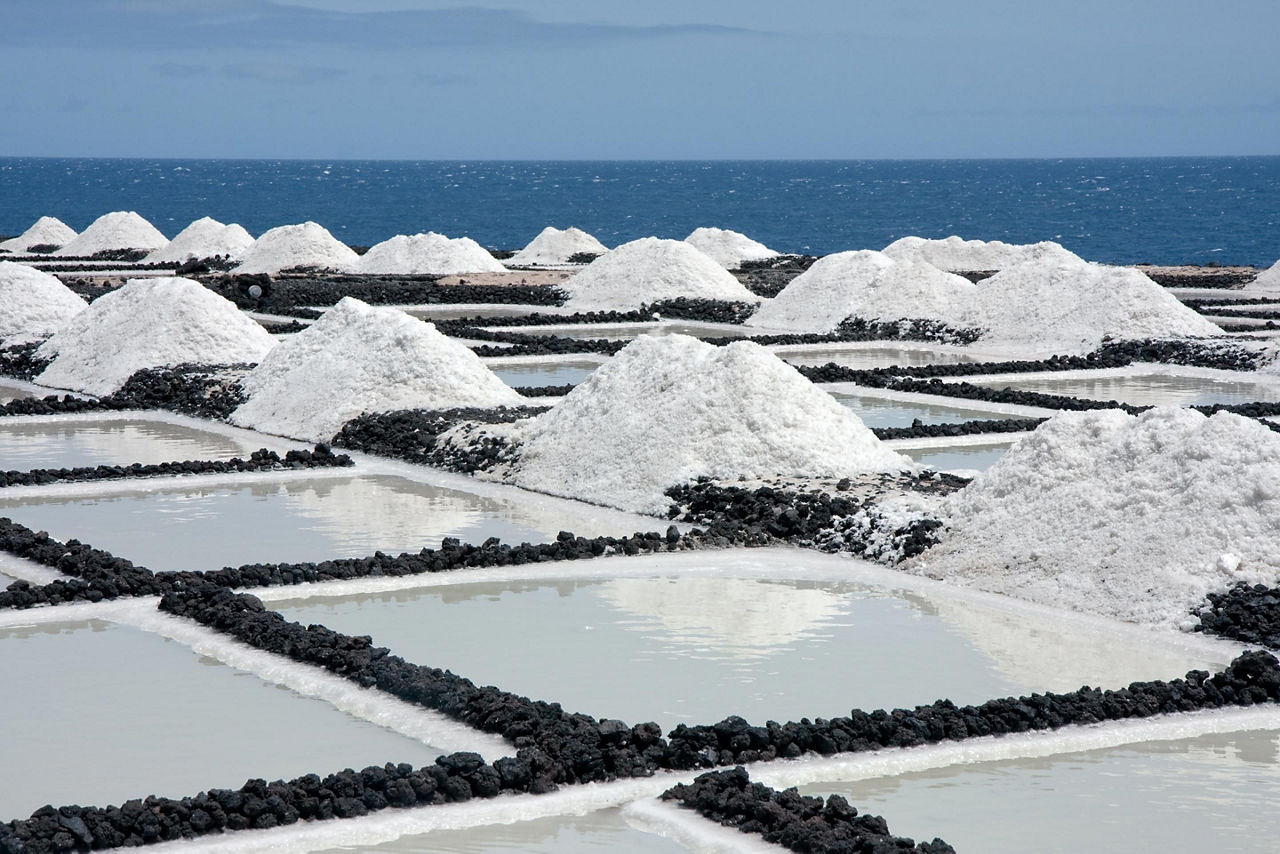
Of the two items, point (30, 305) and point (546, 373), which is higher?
point (30, 305)

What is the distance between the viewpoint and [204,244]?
3925 cm

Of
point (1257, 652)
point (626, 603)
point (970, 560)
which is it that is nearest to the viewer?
point (1257, 652)

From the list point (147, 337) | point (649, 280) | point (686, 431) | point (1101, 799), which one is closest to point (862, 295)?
point (649, 280)

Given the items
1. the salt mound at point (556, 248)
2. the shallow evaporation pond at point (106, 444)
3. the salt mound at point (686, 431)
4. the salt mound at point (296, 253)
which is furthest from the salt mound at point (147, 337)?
the salt mound at point (556, 248)

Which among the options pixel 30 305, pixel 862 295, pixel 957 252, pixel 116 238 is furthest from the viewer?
pixel 116 238

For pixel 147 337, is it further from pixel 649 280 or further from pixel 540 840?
pixel 540 840

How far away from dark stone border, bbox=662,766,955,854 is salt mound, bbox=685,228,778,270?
35.1 metres

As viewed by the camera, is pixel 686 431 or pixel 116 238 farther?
pixel 116 238

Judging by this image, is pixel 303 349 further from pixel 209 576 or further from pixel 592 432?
pixel 209 576

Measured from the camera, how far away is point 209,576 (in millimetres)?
8883

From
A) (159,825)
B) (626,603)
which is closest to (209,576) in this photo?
(626,603)

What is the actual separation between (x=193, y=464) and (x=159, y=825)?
7.32 meters

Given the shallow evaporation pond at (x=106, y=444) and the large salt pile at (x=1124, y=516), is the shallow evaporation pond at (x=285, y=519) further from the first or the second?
the large salt pile at (x=1124, y=516)

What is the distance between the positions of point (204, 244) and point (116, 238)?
430 cm
